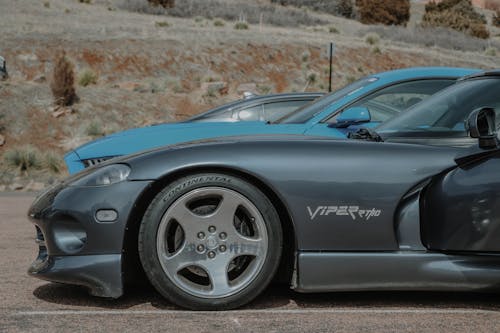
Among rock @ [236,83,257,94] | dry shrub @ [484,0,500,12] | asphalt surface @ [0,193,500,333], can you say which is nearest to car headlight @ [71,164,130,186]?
asphalt surface @ [0,193,500,333]

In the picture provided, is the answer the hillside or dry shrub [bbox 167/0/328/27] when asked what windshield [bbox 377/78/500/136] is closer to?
the hillside

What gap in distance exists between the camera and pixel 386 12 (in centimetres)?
6512

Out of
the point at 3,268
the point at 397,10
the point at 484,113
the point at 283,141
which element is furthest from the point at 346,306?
the point at 397,10

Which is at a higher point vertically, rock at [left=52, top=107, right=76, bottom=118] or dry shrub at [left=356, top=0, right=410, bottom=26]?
dry shrub at [left=356, top=0, right=410, bottom=26]

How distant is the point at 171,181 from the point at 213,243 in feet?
1.31

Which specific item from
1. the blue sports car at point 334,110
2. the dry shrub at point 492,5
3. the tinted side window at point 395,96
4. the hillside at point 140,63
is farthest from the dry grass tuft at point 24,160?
the dry shrub at point 492,5

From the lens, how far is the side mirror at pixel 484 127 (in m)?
4.41

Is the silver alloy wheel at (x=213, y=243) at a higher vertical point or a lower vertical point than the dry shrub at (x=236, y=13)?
higher

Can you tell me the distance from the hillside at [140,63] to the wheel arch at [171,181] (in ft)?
38.8

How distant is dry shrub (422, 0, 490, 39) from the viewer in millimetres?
59688

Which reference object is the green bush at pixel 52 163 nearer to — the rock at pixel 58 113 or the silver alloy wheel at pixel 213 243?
the rock at pixel 58 113

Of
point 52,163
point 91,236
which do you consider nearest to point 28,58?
point 52,163

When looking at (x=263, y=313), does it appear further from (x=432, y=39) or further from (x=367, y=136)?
(x=432, y=39)

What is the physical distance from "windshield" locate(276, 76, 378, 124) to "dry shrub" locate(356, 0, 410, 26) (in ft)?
194
